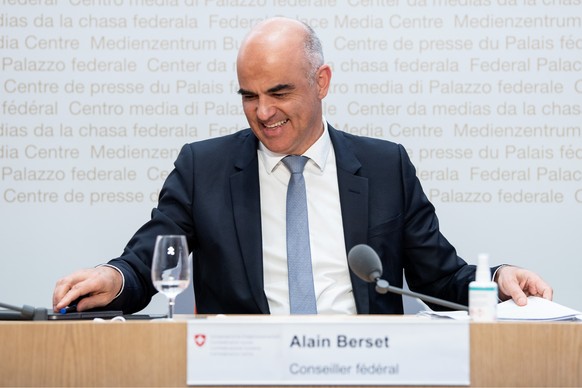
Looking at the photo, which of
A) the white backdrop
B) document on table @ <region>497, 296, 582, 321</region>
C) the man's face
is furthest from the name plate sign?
the white backdrop

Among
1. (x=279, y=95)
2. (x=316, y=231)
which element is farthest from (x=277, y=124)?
(x=316, y=231)

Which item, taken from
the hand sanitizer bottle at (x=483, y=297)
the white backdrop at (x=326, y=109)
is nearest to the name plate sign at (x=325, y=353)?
the hand sanitizer bottle at (x=483, y=297)

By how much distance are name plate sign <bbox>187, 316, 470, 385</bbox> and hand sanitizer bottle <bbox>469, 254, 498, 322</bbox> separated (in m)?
0.19

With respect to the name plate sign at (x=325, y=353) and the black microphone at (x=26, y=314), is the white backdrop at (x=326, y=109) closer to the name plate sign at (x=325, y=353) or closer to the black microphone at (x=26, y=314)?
the black microphone at (x=26, y=314)

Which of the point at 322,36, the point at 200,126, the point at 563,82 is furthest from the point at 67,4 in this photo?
the point at 563,82

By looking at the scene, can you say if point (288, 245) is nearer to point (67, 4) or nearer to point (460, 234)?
point (460, 234)

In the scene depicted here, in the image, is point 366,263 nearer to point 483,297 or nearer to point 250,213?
point 483,297

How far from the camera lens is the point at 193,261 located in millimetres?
3090

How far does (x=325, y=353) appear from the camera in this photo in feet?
5.59

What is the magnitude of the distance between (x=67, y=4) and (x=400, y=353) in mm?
2423

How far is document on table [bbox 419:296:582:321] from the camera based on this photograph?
212cm

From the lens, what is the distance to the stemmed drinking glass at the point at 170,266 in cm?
203

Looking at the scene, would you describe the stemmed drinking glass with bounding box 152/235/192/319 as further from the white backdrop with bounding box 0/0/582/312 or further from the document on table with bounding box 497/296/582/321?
the white backdrop with bounding box 0/0/582/312

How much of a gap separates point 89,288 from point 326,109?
1.60 metres
